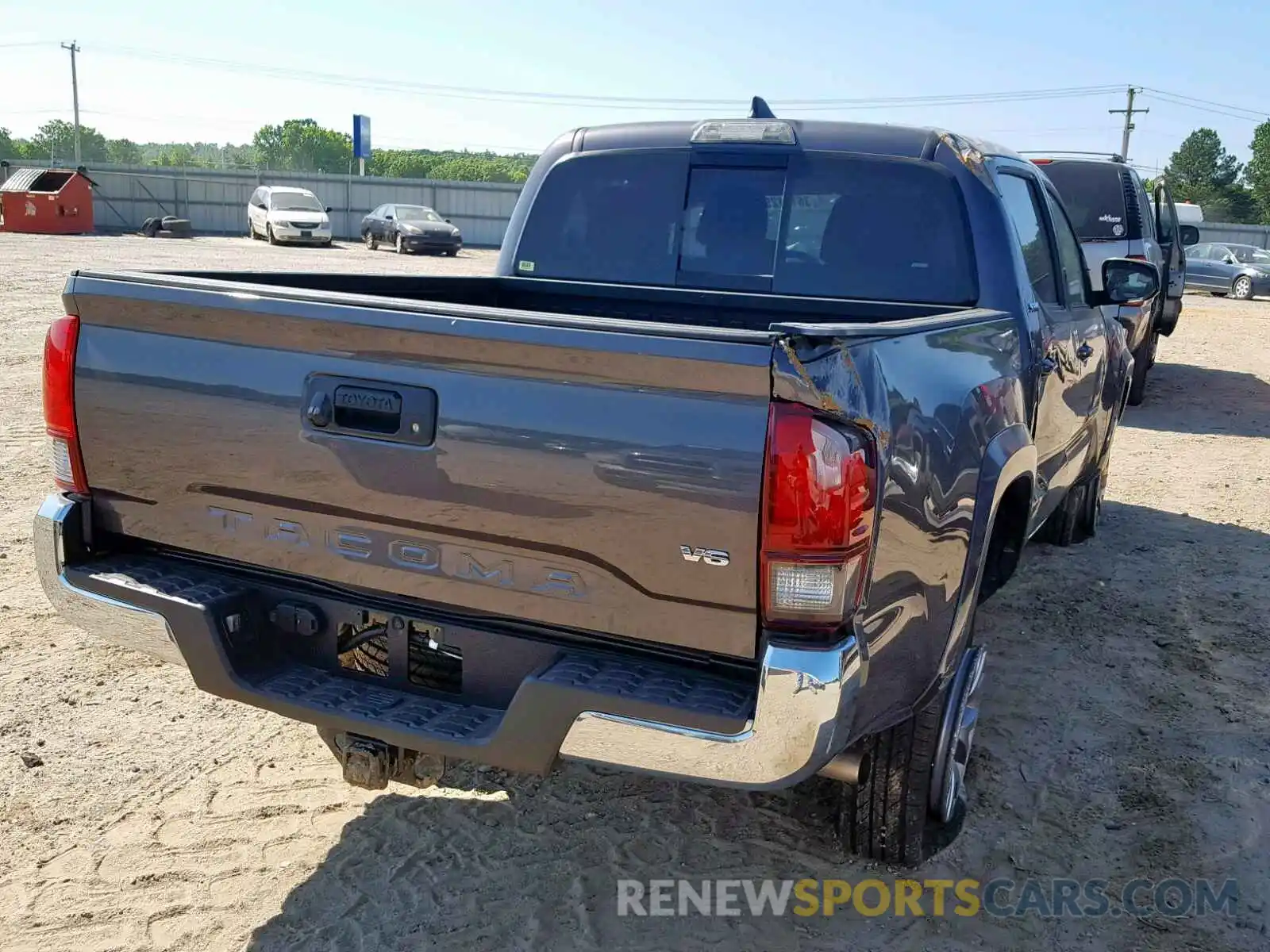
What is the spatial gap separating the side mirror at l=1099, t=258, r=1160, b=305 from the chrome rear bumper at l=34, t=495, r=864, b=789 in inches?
125

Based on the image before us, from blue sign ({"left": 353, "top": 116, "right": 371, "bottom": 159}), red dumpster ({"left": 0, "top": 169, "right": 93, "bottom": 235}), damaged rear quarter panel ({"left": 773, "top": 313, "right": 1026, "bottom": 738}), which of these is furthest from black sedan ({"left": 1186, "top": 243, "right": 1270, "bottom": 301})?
blue sign ({"left": 353, "top": 116, "right": 371, "bottom": 159})

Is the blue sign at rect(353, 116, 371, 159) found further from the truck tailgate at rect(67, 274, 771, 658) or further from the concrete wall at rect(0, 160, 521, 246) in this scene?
the truck tailgate at rect(67, 274, 771, 658)

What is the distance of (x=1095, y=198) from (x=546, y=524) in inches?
388

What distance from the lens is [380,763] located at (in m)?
2.79

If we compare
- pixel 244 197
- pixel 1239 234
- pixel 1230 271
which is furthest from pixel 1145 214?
pixel 244 197

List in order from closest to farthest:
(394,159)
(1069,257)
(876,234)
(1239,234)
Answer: (876,234)
(1069,257)
(1239,234)
(394,159)

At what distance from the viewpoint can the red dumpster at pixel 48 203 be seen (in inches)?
1291

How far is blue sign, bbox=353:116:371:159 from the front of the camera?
161 feet

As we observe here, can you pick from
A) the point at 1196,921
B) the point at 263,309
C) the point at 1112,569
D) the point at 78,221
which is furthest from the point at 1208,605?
the point at 78,221

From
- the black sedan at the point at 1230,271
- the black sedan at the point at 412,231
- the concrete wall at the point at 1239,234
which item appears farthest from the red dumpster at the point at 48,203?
the concrete wall at the point at 1239,234

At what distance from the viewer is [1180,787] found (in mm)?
3811

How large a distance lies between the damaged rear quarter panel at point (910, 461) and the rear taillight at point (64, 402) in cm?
183

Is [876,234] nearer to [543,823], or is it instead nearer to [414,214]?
[543,823]

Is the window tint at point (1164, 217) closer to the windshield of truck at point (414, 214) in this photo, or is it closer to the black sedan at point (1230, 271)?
the black sedan at point (1230, 271)
